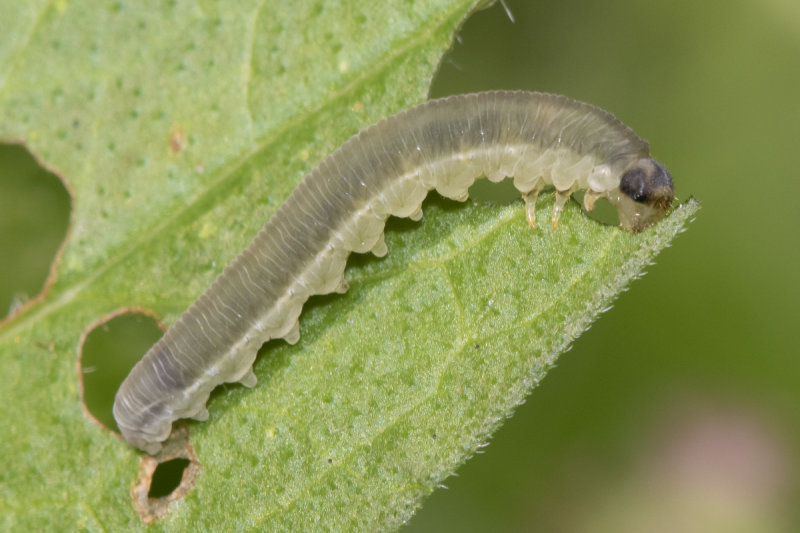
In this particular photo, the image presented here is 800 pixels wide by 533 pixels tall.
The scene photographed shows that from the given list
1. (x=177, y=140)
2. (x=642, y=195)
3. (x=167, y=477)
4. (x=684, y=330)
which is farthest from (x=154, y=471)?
(x=684, y=330)

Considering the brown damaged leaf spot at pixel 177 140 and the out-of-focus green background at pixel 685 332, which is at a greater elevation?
the out-of-focus green background at pixel 685 332

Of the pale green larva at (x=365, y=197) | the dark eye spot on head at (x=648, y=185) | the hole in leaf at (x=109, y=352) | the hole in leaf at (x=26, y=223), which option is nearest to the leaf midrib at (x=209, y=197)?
the hole in leaf at (x=26, y=223)

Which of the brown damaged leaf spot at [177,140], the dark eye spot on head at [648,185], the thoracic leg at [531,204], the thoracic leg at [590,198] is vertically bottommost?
the brown damaged leaf spot at [177,140]

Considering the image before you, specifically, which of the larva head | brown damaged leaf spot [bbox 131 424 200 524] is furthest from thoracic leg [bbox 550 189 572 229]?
brown damaged leaf spot [bbox 131 424 200 524]

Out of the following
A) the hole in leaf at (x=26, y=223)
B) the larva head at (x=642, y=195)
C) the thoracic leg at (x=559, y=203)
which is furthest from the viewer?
the hole in leaf at (x=26, y=223)

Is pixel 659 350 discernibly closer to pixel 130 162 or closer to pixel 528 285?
pixel 528 285

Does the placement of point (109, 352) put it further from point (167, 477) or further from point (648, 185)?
point (648, 185)

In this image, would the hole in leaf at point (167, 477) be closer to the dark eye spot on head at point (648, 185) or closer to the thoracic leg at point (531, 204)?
the thoracic leg at point (531, 204)
